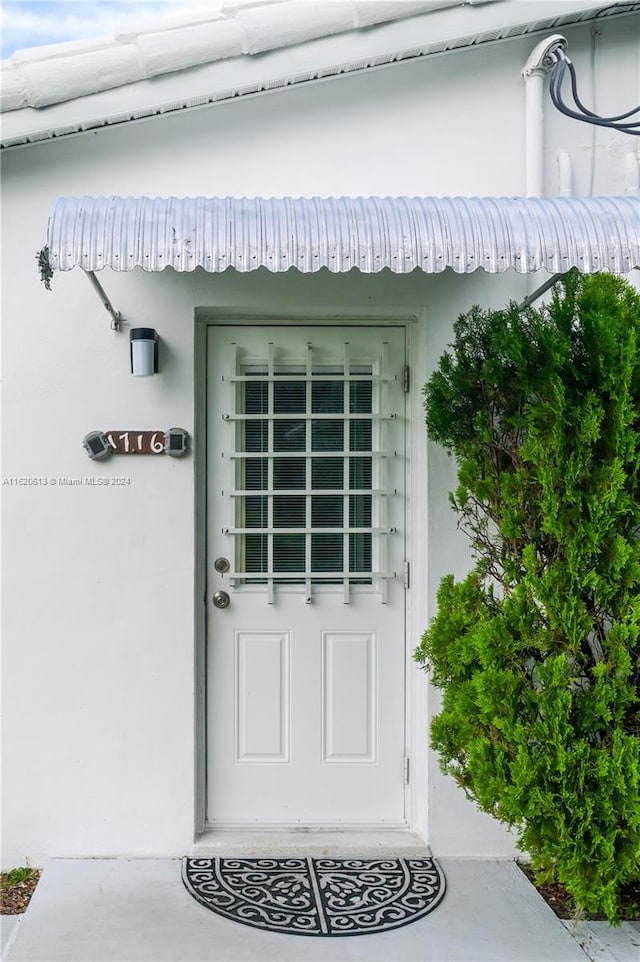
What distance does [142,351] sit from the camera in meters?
4.20

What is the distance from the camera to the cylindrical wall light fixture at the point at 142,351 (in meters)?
4.20

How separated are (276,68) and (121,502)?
7.89 ft

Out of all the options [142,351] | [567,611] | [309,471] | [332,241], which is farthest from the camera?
[309,471]

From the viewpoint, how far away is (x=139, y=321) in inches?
171

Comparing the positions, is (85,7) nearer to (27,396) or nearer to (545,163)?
(27,396)

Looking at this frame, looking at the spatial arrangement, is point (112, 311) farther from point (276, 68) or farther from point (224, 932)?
point (224, 932)

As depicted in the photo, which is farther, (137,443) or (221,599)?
(221,599)

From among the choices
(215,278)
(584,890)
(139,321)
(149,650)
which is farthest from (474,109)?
(584,890)

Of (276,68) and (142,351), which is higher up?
(276,68)

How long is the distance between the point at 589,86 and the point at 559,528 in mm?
2669

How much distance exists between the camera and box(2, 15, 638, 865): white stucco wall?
4320mm

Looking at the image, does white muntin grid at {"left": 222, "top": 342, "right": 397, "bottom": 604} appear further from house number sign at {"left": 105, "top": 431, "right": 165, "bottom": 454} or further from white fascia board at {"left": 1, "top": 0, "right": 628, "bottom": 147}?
white fascia board at {"left": 1, "top": 0, "right": 628, "bottom": 147}

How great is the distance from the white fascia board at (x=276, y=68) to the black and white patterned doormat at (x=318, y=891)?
3.90 metres

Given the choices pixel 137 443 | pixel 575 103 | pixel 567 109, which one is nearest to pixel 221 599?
pixel 137 443
